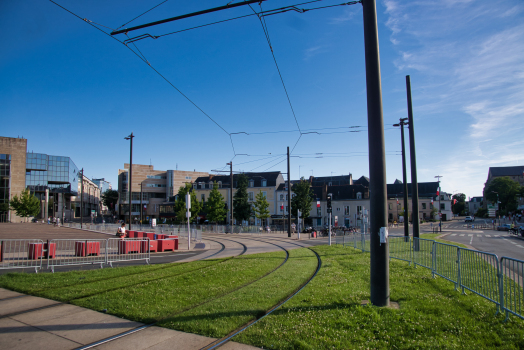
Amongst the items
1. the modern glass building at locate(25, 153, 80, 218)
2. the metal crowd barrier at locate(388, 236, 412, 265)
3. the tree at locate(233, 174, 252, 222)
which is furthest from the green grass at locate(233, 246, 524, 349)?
the modern glass building at locate(25, 153, 80, 218)

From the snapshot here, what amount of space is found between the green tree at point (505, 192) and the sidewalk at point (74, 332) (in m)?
118

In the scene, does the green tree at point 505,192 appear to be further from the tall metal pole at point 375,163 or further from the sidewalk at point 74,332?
the sidewalk at point 74,332

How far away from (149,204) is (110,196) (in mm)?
51853

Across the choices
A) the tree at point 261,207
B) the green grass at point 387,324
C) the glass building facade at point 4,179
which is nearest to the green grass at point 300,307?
the green grass at point 387,324

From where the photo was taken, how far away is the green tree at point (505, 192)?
324 feet

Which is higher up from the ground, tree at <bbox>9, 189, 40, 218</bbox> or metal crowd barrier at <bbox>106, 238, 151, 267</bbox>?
tree at <bbox>9, 189, 40, 218</bbox>

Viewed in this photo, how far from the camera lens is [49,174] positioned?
9731cm

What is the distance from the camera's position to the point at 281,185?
7375cm

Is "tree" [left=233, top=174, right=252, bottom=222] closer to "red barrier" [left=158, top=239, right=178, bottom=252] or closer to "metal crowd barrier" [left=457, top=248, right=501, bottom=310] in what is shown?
"red barrier" [left=158, top=239, right=178, bottom=252]

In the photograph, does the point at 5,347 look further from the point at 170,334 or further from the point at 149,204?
the point at 149,204

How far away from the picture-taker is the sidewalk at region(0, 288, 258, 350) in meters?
4.89

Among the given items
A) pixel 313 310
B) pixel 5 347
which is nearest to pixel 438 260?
pixel 313 310

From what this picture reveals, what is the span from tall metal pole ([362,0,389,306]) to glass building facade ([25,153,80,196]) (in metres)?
107

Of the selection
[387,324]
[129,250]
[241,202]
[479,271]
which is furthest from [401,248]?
[241,202]
